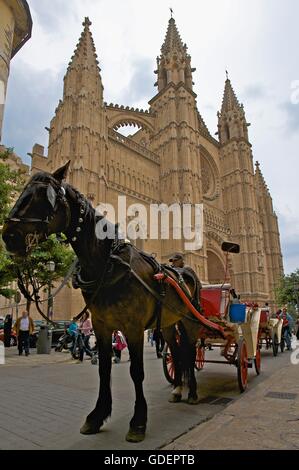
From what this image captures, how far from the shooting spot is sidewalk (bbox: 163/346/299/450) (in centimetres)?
257

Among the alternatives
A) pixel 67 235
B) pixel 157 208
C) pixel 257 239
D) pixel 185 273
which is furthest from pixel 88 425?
pixel 257 239

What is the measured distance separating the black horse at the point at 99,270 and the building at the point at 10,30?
298 inches

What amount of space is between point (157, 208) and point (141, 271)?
26866 millimetres

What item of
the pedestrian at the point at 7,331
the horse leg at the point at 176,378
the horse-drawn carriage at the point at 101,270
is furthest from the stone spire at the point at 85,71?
the horse-drawn carriage at the point at 101,270

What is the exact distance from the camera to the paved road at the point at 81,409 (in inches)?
105

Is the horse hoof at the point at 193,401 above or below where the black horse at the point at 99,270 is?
below

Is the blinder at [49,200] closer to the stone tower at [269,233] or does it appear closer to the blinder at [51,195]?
the blinder at [51,195]

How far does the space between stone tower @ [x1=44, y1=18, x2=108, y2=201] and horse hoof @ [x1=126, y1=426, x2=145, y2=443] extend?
19649mm

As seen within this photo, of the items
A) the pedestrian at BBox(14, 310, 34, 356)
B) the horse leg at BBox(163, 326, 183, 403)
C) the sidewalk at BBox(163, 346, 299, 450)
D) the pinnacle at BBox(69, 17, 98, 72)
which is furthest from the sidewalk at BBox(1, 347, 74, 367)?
the pinnacle at BBox(69, 17, 98, 72)

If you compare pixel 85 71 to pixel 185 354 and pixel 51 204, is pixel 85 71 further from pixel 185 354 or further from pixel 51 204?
pixel 51 204

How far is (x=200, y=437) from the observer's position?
274cm

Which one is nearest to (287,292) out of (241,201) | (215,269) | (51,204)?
(215,269)

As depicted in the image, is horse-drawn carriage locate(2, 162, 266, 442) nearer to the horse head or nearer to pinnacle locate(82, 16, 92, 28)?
the horse head
